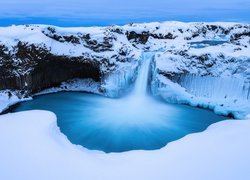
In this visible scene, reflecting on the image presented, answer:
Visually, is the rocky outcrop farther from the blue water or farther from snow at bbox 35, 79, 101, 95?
the blue water

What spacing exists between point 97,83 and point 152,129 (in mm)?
7097

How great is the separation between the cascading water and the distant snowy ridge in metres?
0.84

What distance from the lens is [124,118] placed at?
500 inches

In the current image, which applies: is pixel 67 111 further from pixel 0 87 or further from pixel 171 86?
pixel 171 86

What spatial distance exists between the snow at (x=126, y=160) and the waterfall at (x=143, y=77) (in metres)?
7.23

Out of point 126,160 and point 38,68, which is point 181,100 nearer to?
point 126,160

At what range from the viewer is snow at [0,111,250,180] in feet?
20.2

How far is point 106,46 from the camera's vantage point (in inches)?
687

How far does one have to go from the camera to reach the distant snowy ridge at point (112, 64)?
48.3ft

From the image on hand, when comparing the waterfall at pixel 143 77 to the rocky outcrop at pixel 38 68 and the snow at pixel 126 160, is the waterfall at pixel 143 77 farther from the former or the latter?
the snow at pixel 126 160

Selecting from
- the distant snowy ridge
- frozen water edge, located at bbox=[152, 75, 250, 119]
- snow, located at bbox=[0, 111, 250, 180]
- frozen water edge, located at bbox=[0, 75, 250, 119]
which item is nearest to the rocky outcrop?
the distant snowy ridge

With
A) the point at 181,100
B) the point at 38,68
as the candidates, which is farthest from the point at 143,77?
the point at 38,68

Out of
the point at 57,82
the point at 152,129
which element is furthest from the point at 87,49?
the point at 152,129

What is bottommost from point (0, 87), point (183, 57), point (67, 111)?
point (67, 111)
